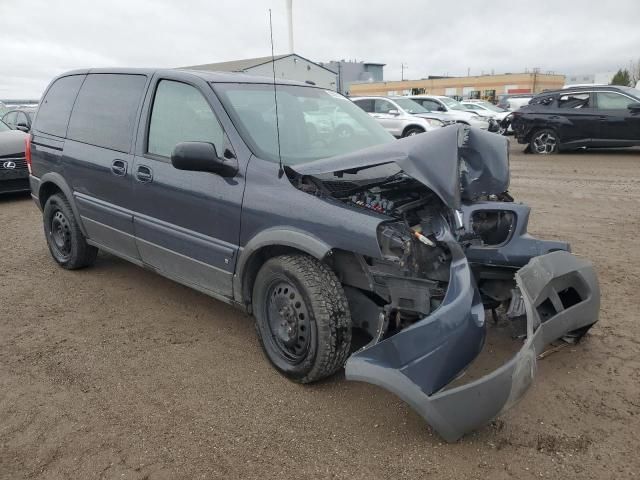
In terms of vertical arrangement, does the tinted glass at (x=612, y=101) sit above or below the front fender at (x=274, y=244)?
above

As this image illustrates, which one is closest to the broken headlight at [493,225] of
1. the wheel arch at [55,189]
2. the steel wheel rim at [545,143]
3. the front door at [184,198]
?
the front door at [184,198]

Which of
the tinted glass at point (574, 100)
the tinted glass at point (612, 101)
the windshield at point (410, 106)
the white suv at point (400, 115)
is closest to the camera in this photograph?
the tinted glass at point (612, 101)

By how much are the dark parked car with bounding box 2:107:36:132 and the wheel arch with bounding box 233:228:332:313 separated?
25.6 feet

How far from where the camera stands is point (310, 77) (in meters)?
38.2

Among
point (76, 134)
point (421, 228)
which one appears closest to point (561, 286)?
point (421, 228)

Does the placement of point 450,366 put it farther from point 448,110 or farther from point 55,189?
point 448,110

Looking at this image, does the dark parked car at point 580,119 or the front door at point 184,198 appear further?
the dark parked car at point 580,119

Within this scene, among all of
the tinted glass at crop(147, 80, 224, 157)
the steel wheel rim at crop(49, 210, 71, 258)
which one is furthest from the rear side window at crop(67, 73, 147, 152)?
the steel wheel rim at crop(49, 210, 71, 258)

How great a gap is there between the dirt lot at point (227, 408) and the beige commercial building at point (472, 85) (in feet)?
199

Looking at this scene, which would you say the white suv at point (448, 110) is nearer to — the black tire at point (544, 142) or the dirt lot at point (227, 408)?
the black tire at point (544, 142)

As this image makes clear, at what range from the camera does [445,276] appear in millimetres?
2809

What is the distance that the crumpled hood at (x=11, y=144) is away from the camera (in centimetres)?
859

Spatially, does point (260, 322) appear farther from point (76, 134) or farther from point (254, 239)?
point (76, 134)

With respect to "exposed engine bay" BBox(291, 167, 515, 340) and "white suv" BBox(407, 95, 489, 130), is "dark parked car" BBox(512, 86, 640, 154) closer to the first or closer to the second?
"white suv" BBox(407, 95, 489, 130)
